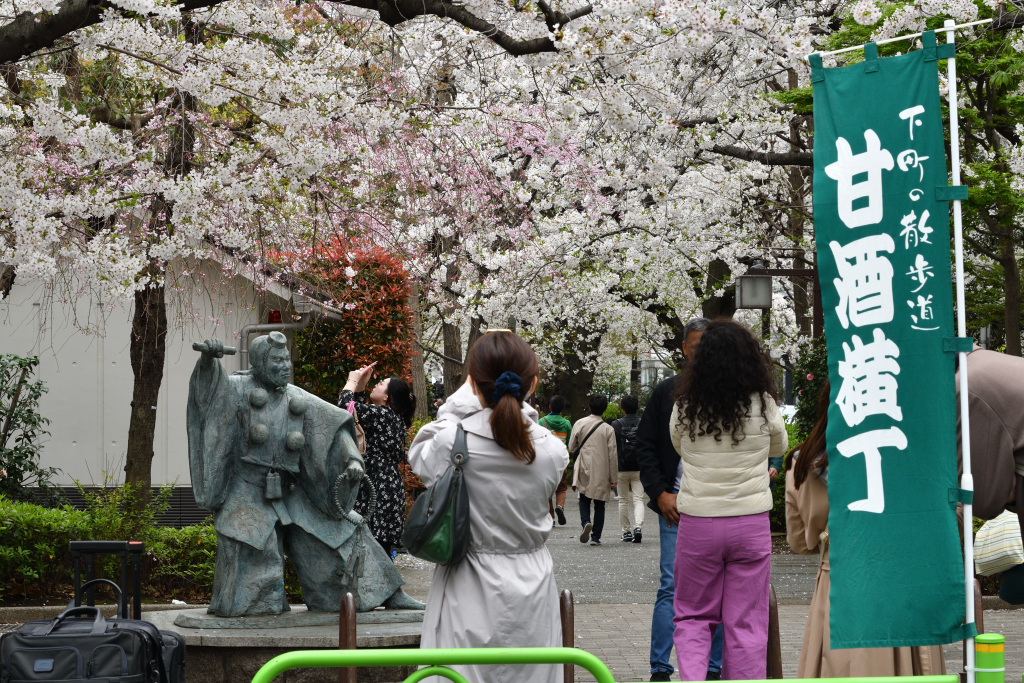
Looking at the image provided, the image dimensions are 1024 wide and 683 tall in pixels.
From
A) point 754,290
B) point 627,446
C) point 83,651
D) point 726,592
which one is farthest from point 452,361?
Result: point 83,651

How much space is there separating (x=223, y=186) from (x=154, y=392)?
304cm

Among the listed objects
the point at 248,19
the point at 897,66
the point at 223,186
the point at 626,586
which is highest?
the point at 248,19

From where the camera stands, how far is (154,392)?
11.3m

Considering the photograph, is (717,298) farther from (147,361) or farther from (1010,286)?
(147,361)

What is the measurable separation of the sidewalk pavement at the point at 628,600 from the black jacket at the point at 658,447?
59.0 inches

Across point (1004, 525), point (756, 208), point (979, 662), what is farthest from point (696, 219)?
point (979, 662)

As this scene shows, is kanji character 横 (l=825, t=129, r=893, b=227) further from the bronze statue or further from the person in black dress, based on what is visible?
the person in black dress

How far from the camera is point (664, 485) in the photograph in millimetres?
6047

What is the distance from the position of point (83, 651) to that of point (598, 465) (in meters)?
10.8

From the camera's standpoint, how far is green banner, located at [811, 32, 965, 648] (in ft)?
11.6

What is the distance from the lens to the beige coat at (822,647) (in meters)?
4.33

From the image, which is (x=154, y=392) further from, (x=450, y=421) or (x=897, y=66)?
(x=897, y=66)

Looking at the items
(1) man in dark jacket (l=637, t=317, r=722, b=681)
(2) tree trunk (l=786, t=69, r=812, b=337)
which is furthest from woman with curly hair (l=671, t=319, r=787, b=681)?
(2) tree trunk (l=786, t=69, r=812, b=337)

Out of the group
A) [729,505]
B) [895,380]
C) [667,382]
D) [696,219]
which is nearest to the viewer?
[895,380]
